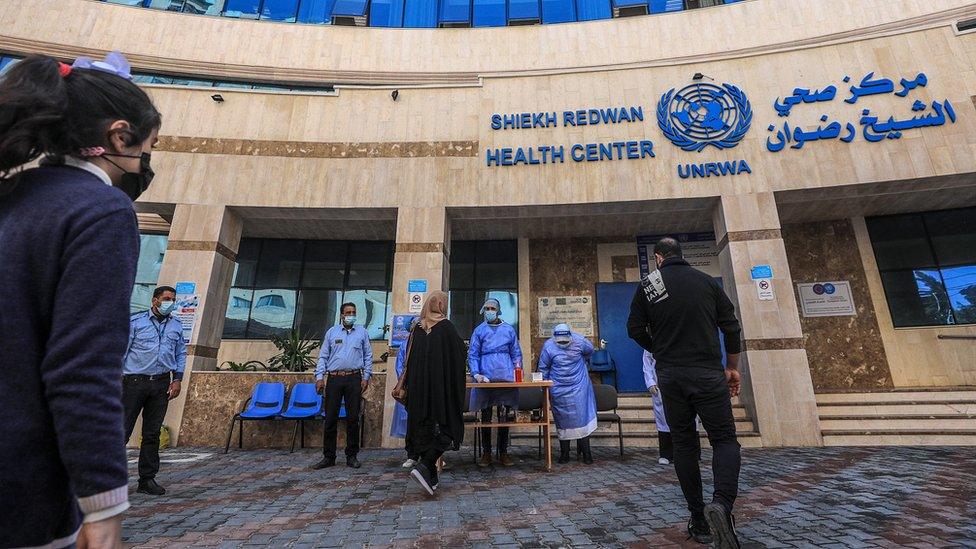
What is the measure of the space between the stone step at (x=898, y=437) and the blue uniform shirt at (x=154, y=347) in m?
9.99

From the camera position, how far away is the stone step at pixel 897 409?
735 cm

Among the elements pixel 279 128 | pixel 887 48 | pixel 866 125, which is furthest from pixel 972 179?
pixel 279 128

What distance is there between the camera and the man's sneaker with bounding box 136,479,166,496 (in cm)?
434

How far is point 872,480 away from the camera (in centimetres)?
446

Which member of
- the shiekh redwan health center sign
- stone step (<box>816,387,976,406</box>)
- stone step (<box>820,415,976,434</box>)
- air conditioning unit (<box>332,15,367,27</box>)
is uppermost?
air conditioning unit (<box>332,15,367,27</box>)

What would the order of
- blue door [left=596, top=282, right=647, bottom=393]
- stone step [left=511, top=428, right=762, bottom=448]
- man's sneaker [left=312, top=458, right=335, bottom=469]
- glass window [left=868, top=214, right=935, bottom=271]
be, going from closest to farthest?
man's sneaker [left=312, top=458, right=335, bottom=469] → stone step [left=511, top=428, right=762, bottom=448] → glass window [left=868, top=214, right=935, bottom=271] → blue door [left=596, top=282, right=647, bottom=393]

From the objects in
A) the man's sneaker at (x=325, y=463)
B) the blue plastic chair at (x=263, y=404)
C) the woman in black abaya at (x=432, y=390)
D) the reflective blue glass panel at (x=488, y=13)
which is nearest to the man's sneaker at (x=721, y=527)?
the woman in black abaya at (x=432, y=390)

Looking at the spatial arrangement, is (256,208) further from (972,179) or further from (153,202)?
(972,179)

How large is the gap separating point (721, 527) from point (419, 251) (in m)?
7.07

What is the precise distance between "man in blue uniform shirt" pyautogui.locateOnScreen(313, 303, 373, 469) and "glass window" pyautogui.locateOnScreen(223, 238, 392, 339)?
4551mm

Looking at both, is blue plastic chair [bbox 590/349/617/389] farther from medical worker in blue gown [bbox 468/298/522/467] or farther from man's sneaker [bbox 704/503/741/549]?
man's sneaker [bbox 704/503/741/549]

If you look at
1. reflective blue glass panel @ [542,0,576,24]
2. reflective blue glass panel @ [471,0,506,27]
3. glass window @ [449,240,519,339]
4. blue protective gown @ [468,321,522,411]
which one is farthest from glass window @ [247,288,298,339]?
reflective blue glass panel @ [542,0,576,24]

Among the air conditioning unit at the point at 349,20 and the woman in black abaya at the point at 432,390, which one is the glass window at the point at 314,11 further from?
the woman in black abaya at the point at 432,390

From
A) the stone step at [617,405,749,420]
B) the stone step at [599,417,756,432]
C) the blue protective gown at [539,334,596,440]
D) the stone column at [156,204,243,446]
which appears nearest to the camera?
the blue protective gown at [539,334,596,440]
